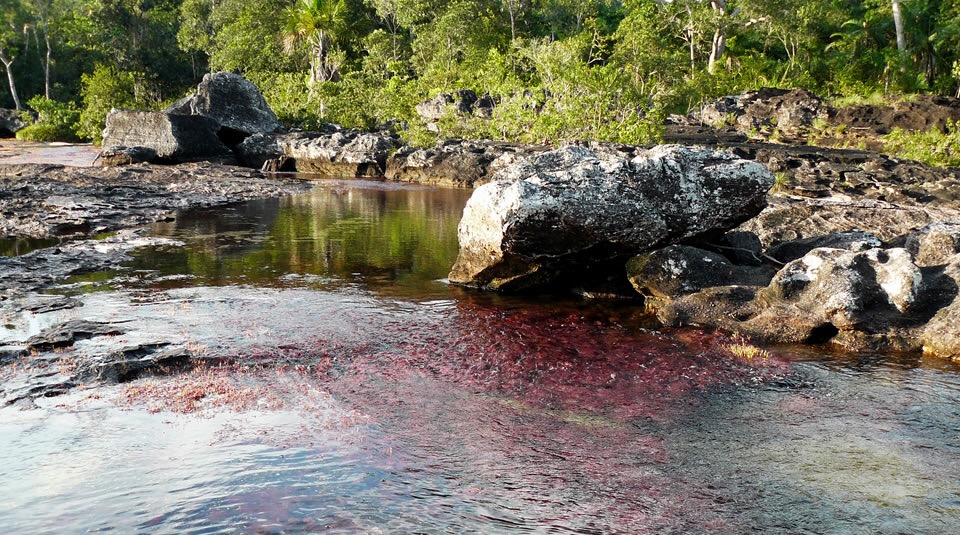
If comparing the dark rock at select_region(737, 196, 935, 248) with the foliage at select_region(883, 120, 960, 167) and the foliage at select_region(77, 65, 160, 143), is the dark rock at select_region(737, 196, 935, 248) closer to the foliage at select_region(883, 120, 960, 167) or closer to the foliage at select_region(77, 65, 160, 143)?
the foliage at select_region(883, 120, 960, 167)

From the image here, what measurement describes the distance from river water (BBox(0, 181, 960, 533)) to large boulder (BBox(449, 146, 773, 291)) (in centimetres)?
91

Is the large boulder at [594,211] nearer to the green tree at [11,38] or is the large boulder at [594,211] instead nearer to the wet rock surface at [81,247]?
the wet rock surface at [81,247]

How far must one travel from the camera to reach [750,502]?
6336 mm

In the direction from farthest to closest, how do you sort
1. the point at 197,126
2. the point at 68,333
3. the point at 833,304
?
1. the point at 197,126
2. the point at 833,304
3. the point at 68,333

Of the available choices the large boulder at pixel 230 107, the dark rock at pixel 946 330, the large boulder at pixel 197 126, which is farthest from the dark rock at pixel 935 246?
the large boulder at pixel 230 107


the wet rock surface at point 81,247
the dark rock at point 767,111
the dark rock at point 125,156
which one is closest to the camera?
the wet rock surface at point 81,247

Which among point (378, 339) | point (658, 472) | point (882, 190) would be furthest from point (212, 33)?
point (658, 472)

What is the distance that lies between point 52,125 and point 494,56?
34441 millimetres

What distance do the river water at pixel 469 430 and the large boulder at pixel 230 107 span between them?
31.6 m

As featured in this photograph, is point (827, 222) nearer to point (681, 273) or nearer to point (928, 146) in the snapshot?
point (681, 273)

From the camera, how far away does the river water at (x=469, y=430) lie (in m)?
6.10

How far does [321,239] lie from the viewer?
19875 millimetres

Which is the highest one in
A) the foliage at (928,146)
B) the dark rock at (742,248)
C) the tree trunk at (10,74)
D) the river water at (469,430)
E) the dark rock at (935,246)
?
the tree trunk at (10,74)

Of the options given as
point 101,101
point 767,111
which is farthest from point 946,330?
point 101,101
